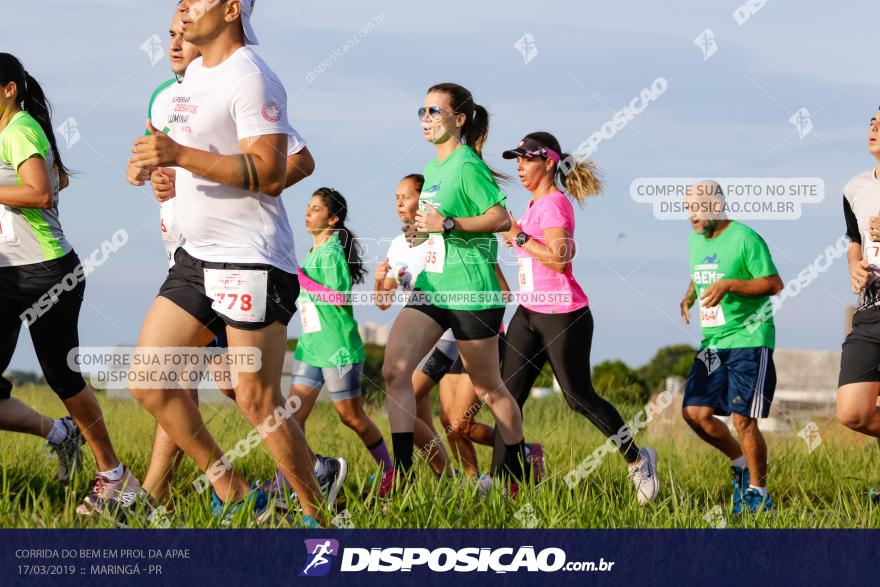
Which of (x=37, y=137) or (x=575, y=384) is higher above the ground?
(x=37, y=137)

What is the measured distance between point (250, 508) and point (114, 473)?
1437mm

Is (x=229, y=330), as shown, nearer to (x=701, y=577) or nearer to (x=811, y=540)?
(x=701, y=577)

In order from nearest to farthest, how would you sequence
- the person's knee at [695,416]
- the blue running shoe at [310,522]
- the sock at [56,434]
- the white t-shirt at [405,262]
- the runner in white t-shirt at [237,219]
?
the runner in white t-shirt at [237,219]
the blue running shoe at [310,522]
the sock at [56,434]
the white t-shirt at [405,262]
the person's knee at [695,416]

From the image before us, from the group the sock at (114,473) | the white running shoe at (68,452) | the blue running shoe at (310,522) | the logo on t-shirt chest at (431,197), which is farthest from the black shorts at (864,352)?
the white running shoe at (68,452)

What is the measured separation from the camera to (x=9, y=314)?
5.99 m

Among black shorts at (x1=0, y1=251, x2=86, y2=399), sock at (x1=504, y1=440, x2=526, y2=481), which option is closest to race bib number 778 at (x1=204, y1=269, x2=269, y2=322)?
black shorts at (x1=0, y1=251, x2=86, y2=399)

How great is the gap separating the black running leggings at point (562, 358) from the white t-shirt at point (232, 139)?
2.25 m

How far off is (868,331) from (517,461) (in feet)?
6.29

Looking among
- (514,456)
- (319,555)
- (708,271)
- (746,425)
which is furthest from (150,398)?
(746,425)

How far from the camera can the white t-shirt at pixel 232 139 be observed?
4.55 m

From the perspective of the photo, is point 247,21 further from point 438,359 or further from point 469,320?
point 438,359

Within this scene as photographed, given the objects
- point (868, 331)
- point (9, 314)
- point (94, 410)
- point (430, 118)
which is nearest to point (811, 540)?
point (868, 331)

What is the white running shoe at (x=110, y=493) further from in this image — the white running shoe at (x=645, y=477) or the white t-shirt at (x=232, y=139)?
the white running shoe at (x=645, y=477)

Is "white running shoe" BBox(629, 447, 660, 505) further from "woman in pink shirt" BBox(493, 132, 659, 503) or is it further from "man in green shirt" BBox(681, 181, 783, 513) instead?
"man in green shirt" BBox(681, 181, 783, 513)
